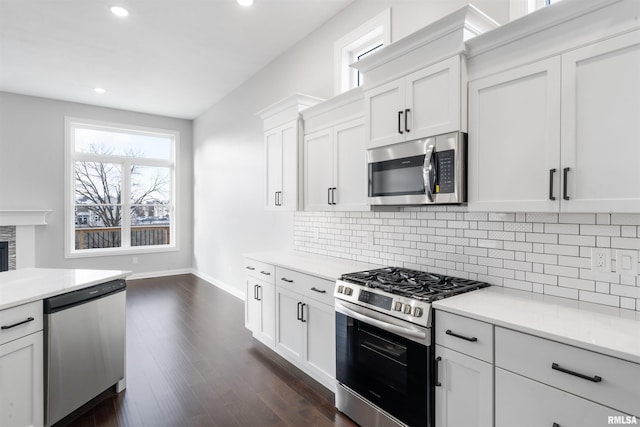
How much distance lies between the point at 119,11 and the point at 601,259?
448cm

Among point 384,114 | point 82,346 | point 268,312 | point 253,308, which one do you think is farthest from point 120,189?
point 384,114

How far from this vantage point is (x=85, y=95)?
5.98 m

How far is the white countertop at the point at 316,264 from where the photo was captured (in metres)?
2.73

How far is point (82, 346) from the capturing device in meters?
2.33

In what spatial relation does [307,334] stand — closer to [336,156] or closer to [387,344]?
[387,344]

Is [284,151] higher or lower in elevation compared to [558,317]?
higher

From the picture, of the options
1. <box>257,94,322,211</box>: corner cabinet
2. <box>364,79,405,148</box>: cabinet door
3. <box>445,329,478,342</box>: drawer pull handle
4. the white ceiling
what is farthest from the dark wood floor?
the white ceiling

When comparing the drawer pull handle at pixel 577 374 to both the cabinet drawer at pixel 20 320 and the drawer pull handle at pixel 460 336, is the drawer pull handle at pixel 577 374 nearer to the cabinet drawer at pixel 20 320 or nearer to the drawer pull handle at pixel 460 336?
the drawer pull handle at pixel 460 336

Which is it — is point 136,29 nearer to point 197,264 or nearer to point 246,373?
point 246,373

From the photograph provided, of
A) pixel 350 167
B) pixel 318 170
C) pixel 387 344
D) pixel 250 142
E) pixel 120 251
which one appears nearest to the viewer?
pixel 387 344

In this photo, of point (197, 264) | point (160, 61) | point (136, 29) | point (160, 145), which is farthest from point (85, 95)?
point (197, 264)

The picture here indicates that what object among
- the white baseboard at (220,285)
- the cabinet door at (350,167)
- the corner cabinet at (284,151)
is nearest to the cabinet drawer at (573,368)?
the cabinet door at (350,167)

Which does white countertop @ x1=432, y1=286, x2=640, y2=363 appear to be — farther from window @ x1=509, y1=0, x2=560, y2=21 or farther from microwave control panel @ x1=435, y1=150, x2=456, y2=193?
window @ x1=509, y1=0, x2=560, y2=21

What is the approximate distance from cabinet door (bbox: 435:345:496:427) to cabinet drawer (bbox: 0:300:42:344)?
2325 millimetres
